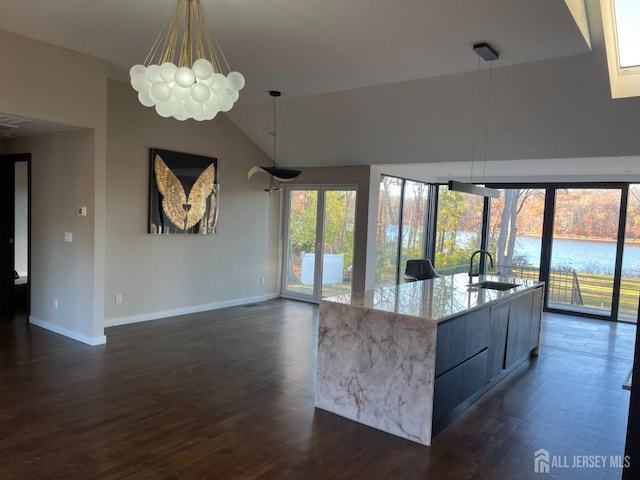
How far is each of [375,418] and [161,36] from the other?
370 cm

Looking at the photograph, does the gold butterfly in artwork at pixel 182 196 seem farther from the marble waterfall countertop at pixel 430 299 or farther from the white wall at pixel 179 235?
the marble waterfall countertop at pixel 430 299

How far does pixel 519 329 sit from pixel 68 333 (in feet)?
16.6

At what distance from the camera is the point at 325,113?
6.14 m

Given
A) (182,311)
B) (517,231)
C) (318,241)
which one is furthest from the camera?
(517,231)

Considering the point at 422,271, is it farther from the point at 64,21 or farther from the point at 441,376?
the point at 64,21

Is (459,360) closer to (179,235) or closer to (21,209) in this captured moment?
(179,235)

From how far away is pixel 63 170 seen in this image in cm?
520

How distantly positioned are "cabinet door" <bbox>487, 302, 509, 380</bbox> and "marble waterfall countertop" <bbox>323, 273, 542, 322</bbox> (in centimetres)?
14

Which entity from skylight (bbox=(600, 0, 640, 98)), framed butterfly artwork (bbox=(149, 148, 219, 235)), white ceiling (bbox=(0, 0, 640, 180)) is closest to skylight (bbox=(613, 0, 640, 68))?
skylight (bbox=(600, 0, 640, 98))

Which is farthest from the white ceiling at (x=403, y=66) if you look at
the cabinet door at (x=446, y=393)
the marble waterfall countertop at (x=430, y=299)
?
the cabinet door at (x=446, y=393)

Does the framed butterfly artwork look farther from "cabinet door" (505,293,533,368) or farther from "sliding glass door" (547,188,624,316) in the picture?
"sliding glass door" (547,188,624,316)

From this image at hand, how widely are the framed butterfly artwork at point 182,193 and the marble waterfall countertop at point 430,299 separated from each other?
3.47 m

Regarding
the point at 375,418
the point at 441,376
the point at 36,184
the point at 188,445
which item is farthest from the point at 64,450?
the point at 36,184

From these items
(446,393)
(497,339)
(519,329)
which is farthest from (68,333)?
(519,329)
